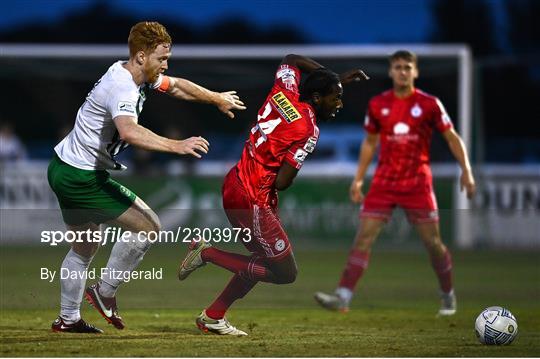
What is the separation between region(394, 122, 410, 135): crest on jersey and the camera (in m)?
11.6

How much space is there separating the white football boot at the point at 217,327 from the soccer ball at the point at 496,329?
1854 millimetres

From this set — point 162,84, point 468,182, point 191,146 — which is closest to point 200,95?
point 162,84

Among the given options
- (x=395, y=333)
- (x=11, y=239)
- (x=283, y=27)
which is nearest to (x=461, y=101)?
(x=11, y=239)

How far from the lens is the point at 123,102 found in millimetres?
8594

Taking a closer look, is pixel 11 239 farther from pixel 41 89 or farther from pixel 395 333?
pixel 41 89

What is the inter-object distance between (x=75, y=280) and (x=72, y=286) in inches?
2.6

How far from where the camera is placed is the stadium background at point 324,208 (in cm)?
989

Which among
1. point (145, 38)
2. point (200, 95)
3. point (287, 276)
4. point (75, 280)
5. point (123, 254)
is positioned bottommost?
point (75, 280)

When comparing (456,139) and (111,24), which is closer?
(456,139)

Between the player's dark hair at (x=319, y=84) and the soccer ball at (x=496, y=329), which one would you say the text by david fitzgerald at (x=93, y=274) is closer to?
the player's dark hair at (x=319, y=84)

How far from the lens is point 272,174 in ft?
30.1

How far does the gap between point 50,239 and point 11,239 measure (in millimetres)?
5854

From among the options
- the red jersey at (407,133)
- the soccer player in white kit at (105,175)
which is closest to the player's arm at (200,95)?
the soccer player in white kit at (105,175)

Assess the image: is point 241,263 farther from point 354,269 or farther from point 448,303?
point 448,303
